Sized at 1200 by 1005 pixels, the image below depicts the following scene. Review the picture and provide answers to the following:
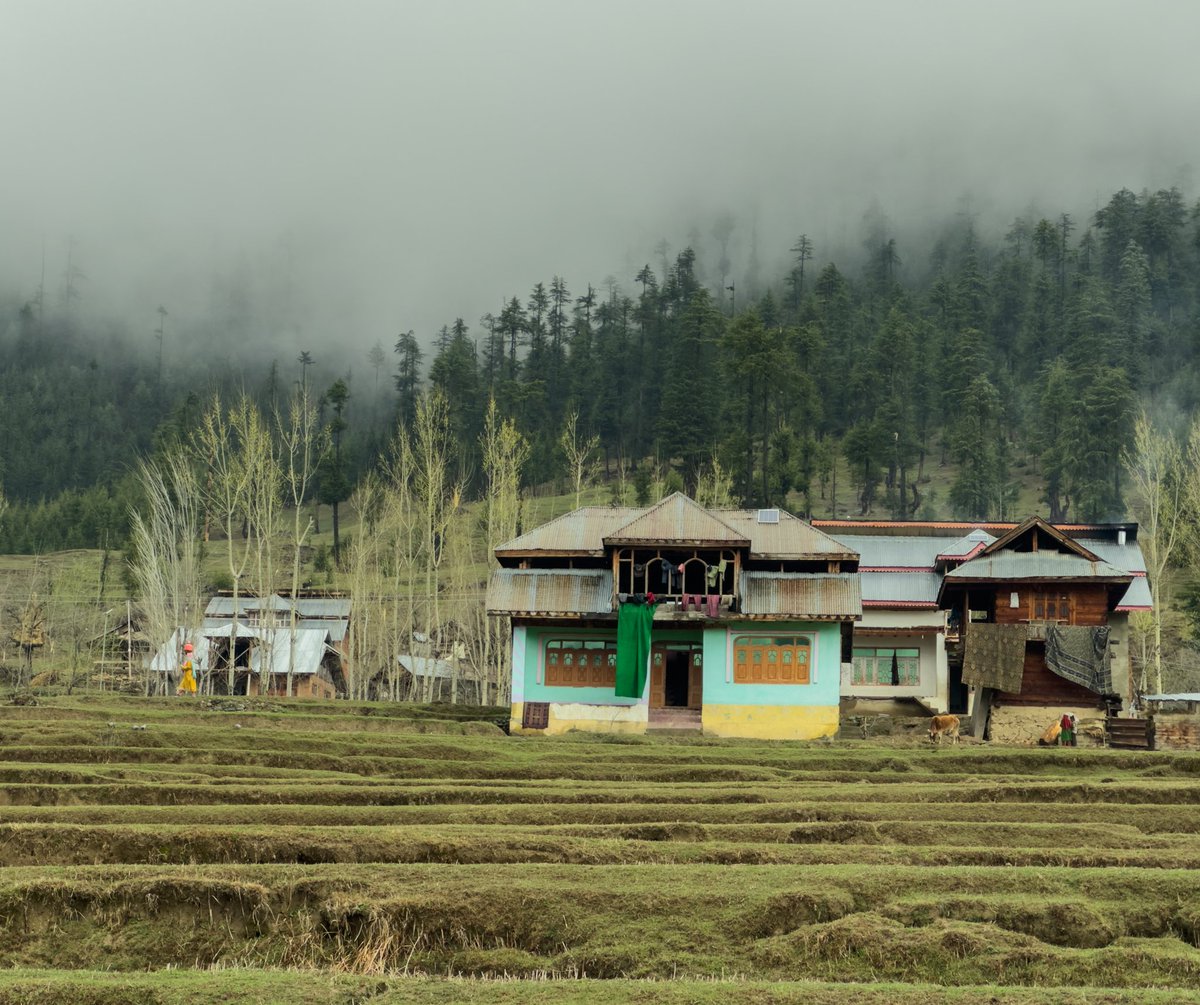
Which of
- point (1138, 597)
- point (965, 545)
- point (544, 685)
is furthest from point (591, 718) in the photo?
point (1138, 597)

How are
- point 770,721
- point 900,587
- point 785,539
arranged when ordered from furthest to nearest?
point 900,587, point 785,539, point 770,721

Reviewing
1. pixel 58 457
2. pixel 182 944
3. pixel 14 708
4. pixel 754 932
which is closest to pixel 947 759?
pixel 754 932

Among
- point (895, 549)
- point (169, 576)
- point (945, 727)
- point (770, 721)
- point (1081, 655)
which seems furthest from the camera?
point (169, 576)

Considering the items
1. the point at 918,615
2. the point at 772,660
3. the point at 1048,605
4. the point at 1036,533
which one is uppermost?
the point at 1036,533

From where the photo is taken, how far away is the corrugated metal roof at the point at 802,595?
50.5 m

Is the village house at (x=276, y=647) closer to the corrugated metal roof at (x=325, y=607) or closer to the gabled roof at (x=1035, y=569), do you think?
the corrugated metal roof at (x=325, y=607)

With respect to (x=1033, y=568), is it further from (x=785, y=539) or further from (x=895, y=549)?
(x=895, y=549)

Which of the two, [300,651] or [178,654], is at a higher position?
[300,651]

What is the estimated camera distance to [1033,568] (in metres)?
55.1

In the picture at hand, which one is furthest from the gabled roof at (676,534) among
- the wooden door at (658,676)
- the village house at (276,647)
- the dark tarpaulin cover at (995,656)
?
the village house at (276,647)

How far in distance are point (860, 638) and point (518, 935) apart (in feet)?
164

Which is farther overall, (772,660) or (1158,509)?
(1158,509)

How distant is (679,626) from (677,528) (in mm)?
3918

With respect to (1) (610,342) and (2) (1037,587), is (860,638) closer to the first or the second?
(2) (1037,587)
